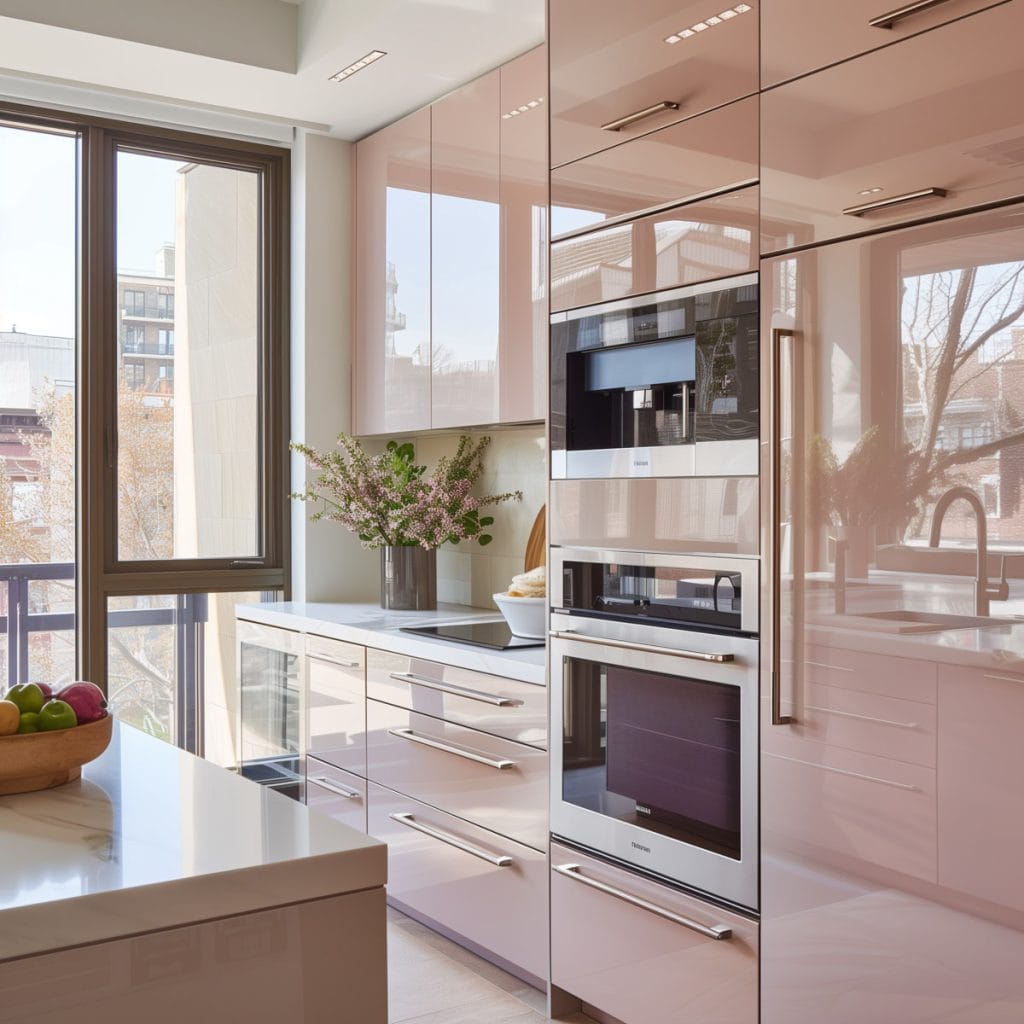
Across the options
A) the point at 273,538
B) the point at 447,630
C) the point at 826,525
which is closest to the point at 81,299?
the point at 273,538

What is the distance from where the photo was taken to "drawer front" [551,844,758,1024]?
2.27m

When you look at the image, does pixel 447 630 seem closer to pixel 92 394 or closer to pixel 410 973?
pixel 410 973

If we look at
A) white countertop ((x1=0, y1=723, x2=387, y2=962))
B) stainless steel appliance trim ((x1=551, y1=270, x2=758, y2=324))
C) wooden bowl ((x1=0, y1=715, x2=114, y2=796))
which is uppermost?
stainless steel appliance trim ((x1=551, y1=270, x2=758, y2=324))

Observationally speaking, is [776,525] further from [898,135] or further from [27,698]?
[27,698]

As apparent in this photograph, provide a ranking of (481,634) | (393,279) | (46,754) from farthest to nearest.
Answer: (393,279) < (481,634) < (46,754)

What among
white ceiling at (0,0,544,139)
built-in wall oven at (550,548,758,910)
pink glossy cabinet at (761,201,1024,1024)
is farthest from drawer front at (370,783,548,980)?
white ceiling at (0,0,544,139)

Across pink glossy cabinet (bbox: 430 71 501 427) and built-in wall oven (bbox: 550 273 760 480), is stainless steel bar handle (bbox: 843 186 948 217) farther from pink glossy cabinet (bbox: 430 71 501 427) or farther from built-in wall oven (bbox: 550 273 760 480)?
pink glossy cabinet (bbox: 430 71 501 427)

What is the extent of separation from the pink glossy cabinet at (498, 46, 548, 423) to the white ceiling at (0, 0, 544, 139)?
0.14 m

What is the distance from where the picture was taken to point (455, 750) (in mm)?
3068

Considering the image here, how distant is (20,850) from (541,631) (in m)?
1.96

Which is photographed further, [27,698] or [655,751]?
[655,751]

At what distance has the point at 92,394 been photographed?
4047mm

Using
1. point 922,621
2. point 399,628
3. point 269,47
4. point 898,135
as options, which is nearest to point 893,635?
point 922,621

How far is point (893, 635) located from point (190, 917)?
123 cm
